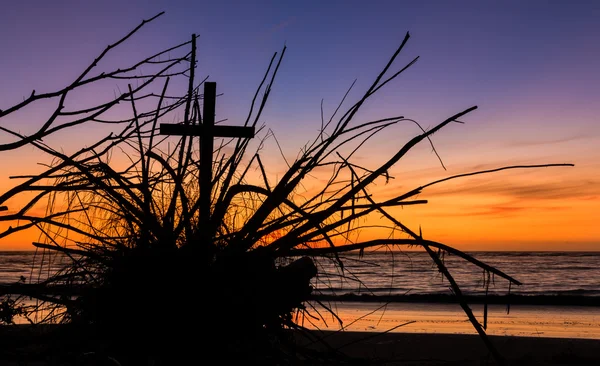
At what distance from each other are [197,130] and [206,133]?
0.05 m

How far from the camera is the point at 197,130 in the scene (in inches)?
82.3

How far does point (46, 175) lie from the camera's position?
112cm

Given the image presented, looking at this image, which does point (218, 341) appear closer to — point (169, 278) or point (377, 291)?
point (169, 278)

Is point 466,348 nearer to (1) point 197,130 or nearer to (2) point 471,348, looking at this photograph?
(2) point 471,348

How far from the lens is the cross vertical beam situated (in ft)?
5.29

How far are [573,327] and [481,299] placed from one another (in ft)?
25.2

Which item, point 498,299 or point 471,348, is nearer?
point 471,348

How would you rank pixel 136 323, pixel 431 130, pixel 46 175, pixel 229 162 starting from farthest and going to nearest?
pixel 229 162
pixel 136 323
pixel 431 130
pixel 46 175

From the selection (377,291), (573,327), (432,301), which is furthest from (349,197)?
(377,291)

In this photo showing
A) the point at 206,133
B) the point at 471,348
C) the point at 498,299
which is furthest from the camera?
the point at 498,299

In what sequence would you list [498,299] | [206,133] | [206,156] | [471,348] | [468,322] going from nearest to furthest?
1. [206,156]
2. [206,133]
3. [471,348]
4. [468,322]
5. [498,299]

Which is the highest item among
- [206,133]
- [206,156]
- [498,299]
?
[206,133]

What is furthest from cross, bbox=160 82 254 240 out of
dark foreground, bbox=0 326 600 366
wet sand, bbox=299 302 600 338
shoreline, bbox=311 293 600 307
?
shoreline, bbox=311 293 600 307

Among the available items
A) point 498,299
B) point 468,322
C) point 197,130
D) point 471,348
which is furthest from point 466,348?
point 498,299
